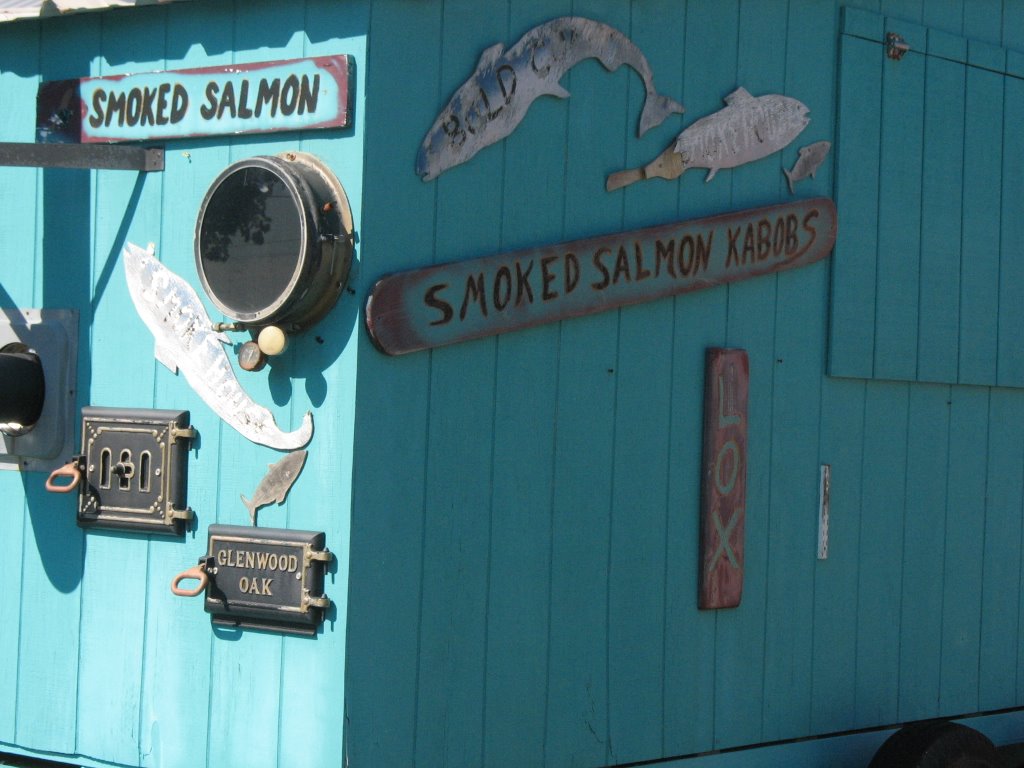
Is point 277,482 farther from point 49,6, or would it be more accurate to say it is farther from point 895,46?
point 895,46

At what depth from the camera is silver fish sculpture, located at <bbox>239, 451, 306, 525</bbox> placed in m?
3.79

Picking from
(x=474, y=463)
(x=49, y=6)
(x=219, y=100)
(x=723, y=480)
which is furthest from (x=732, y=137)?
(x=49, y=6)

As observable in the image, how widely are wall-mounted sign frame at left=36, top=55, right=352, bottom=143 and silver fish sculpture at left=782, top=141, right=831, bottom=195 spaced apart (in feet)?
6.03

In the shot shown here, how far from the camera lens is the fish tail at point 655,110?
443cm

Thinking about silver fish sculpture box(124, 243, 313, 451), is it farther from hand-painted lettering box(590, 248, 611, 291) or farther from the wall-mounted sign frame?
hand-painted lettering box(590, 248, 611, 291)

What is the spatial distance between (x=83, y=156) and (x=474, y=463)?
1.48m

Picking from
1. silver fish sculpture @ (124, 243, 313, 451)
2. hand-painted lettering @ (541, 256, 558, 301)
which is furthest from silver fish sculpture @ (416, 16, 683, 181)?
silver fish sculpture @ (124, 243, 313, 451)

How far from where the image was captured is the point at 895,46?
5238 millimetres

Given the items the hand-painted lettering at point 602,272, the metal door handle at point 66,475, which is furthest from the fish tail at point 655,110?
the metal door handle at point 66,475

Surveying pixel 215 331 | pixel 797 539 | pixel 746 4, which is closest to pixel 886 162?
pixel 746 4

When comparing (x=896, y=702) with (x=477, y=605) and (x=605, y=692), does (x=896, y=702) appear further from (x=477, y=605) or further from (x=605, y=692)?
(x=477, y=605)

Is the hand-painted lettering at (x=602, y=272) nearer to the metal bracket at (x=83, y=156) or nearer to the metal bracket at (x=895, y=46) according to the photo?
the metal bracket at (x=83, y=156)

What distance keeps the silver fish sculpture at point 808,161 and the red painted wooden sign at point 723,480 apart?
68 cm

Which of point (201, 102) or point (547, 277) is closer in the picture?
point (201, 102)
